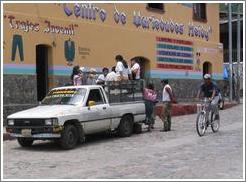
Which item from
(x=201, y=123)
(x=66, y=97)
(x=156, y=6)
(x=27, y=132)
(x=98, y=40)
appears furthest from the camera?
(x=156, y=6)

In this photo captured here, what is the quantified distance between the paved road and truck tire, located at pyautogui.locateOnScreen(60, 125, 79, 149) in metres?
0.20

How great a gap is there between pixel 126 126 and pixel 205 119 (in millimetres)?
2263

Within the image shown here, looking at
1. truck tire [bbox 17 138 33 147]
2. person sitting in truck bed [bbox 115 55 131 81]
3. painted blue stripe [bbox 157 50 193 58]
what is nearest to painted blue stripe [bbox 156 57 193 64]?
painted blue stripe [bbox 157 50 193 58]

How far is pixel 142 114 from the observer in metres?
17.1

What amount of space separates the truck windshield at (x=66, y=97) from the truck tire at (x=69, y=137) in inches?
32.5

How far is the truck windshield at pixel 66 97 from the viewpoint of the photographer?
47.6 feet

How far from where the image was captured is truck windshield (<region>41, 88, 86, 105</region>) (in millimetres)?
14522

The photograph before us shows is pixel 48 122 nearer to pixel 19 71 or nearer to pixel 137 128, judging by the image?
pixel 137 128

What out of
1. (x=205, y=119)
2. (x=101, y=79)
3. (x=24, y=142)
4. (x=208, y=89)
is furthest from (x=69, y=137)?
(x=208, y=89)

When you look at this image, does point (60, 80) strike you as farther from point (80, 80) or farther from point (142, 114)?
point (142, 114)

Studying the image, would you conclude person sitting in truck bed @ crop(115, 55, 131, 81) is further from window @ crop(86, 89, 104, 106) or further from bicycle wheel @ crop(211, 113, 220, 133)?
bicycle wheel @ crop(211, 113, 220, 133)

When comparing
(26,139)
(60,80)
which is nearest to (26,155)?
(26,139)

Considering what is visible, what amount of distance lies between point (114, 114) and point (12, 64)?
5.08 metres

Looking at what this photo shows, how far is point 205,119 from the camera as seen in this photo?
16.2 metres
